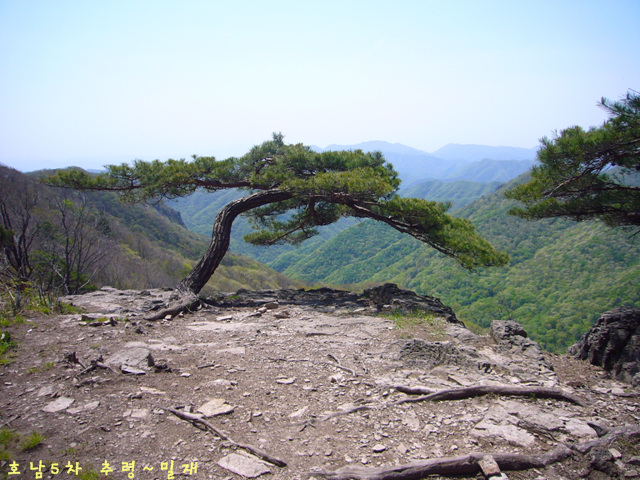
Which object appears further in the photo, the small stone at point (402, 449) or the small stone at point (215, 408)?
the small stone at point (215, 408)

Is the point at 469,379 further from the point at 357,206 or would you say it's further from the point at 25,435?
the point at 357,206

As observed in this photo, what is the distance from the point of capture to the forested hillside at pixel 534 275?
2756cm

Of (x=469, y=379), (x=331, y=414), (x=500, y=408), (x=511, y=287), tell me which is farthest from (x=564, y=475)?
(x=511, y=287)

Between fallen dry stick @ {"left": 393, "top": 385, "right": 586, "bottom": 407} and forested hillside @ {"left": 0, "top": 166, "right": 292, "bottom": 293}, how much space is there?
765 cm

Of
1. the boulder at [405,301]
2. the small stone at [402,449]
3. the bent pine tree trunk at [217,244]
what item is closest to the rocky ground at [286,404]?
the small stone at [402,449]

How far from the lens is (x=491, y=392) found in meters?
3.73

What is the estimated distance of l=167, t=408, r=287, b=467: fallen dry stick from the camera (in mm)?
2756

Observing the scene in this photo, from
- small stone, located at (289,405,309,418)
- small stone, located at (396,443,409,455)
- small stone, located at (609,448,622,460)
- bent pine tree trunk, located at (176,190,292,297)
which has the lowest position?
small stone, located at (289,405,309,418)

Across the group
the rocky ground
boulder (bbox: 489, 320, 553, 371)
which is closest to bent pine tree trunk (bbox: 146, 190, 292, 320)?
the rocky ground

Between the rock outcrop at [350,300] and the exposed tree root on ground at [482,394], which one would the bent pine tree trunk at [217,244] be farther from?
the exposed tree root on ground at [482,394]

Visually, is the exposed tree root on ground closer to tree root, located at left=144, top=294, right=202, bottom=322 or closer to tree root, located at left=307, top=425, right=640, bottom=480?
tree root, located at left=307, top=425, right=640, bottom=480

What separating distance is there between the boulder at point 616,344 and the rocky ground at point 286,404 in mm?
246

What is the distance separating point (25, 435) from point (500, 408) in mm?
4097

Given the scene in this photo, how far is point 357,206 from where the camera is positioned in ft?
29.8
